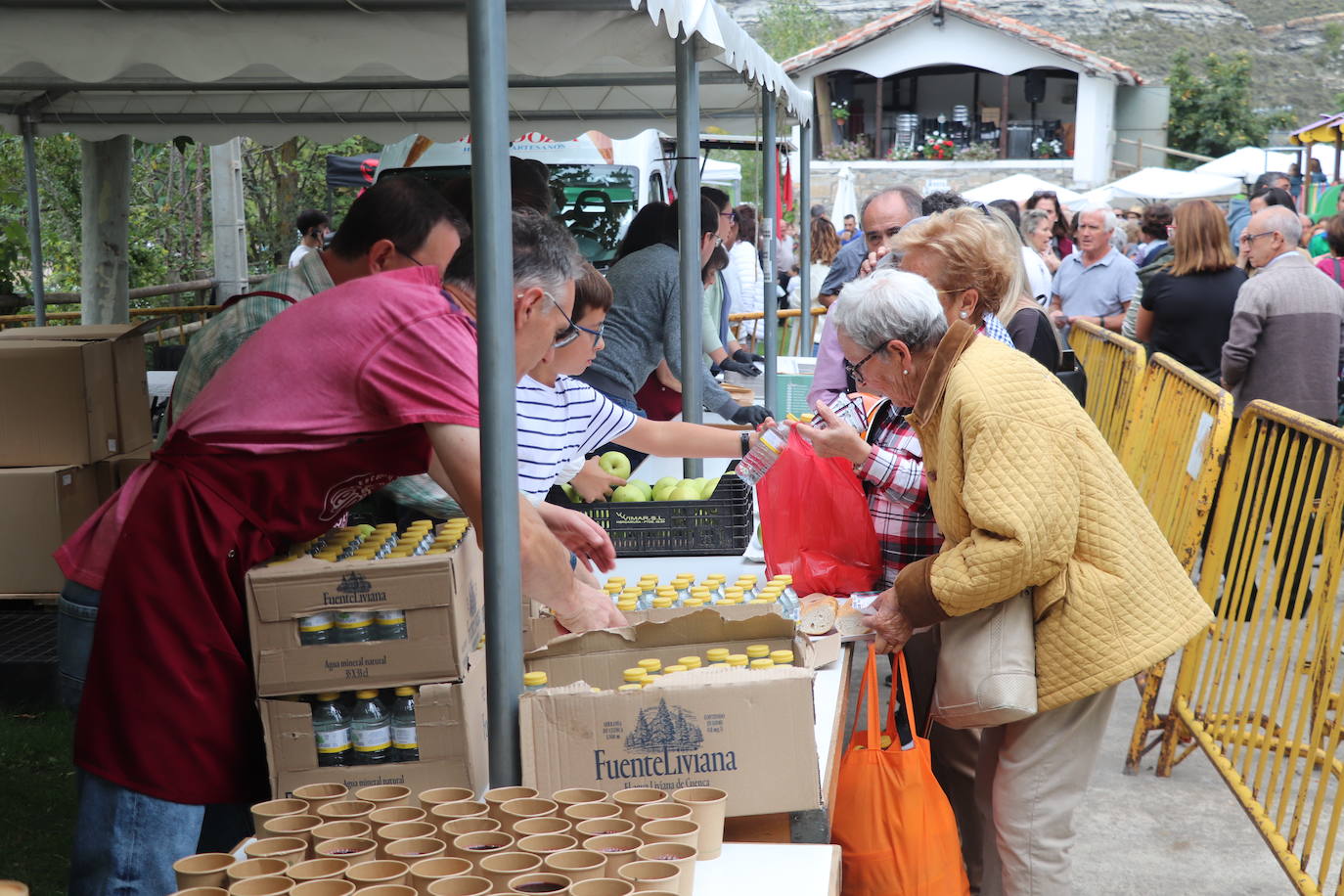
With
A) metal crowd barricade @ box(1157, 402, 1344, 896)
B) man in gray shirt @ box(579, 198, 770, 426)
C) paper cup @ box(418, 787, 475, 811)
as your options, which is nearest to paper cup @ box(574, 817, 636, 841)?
paper cup @ box(418, 787, 475, 811)

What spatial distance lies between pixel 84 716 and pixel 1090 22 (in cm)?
7366

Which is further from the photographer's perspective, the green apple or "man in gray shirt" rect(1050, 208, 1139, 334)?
"man in gray shirt" rect(1050, 208, 1139, 334)

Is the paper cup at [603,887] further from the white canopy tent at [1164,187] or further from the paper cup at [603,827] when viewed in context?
the white canopy tent at [1164,187]

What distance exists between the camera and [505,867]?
165 centimetres

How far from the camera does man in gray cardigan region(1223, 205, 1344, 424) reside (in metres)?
6.55

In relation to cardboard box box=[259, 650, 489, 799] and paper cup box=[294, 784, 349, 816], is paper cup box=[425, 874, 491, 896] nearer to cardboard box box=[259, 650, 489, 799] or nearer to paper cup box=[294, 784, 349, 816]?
paper cup box=[294, 784, 349, 816]

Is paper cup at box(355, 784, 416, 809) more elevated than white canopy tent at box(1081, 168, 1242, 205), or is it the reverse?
white canopy tent at box(1081, 168, 1242, 205)

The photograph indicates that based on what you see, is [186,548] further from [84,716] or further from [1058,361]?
[1058,361]

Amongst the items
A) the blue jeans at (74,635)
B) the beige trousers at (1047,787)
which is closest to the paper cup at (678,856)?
the blue jeans at (74,635)

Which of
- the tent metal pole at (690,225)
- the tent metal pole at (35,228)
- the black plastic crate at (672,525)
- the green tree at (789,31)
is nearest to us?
the black plastic crate at (672,525)

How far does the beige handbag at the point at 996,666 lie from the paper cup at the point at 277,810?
1569mm

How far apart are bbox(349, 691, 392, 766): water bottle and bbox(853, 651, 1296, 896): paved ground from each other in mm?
2472

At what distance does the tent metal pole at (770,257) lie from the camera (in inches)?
246

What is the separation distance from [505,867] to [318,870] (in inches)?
9.6
